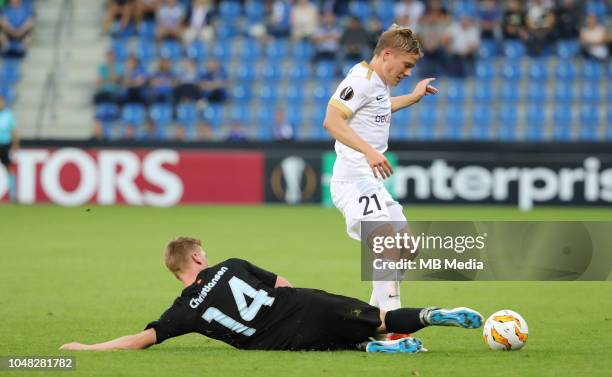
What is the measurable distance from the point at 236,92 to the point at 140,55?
2575 mm

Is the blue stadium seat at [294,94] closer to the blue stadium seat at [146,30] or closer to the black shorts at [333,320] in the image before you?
the blue stadium seat at [146,30]

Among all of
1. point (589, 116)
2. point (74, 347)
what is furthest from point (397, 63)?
point (589, 116)

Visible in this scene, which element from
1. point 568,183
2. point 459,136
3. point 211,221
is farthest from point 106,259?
point 459,136

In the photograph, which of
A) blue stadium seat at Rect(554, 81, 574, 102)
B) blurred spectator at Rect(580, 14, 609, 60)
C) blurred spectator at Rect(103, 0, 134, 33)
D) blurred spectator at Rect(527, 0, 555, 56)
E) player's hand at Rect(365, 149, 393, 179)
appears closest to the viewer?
player's hand at Rect(365, 149, 393, 179)

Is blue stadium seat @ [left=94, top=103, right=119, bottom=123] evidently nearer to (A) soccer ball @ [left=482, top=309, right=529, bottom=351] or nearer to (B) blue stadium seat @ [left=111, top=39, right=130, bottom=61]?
(B) blue stadium seat @ [left=111, top=39, right=130, bottom=61]

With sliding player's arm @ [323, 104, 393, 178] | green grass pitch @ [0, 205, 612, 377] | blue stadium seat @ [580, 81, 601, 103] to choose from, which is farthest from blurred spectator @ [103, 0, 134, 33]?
sliding player's arm @ [323, 104, 393, 178]

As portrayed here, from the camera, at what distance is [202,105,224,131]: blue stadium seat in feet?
82.8

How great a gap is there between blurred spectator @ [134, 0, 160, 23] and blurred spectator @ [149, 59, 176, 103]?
211 centimetres

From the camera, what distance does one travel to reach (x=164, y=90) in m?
25.2

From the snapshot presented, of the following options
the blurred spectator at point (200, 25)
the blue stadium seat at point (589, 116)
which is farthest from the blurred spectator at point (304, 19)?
the blue stadium seat at point (589, 116)

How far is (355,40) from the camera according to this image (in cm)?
2461

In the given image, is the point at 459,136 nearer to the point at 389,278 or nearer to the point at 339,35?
the point at 339,35

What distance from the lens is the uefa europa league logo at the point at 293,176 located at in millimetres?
22344

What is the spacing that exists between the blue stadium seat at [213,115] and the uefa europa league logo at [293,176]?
329 centimetres
